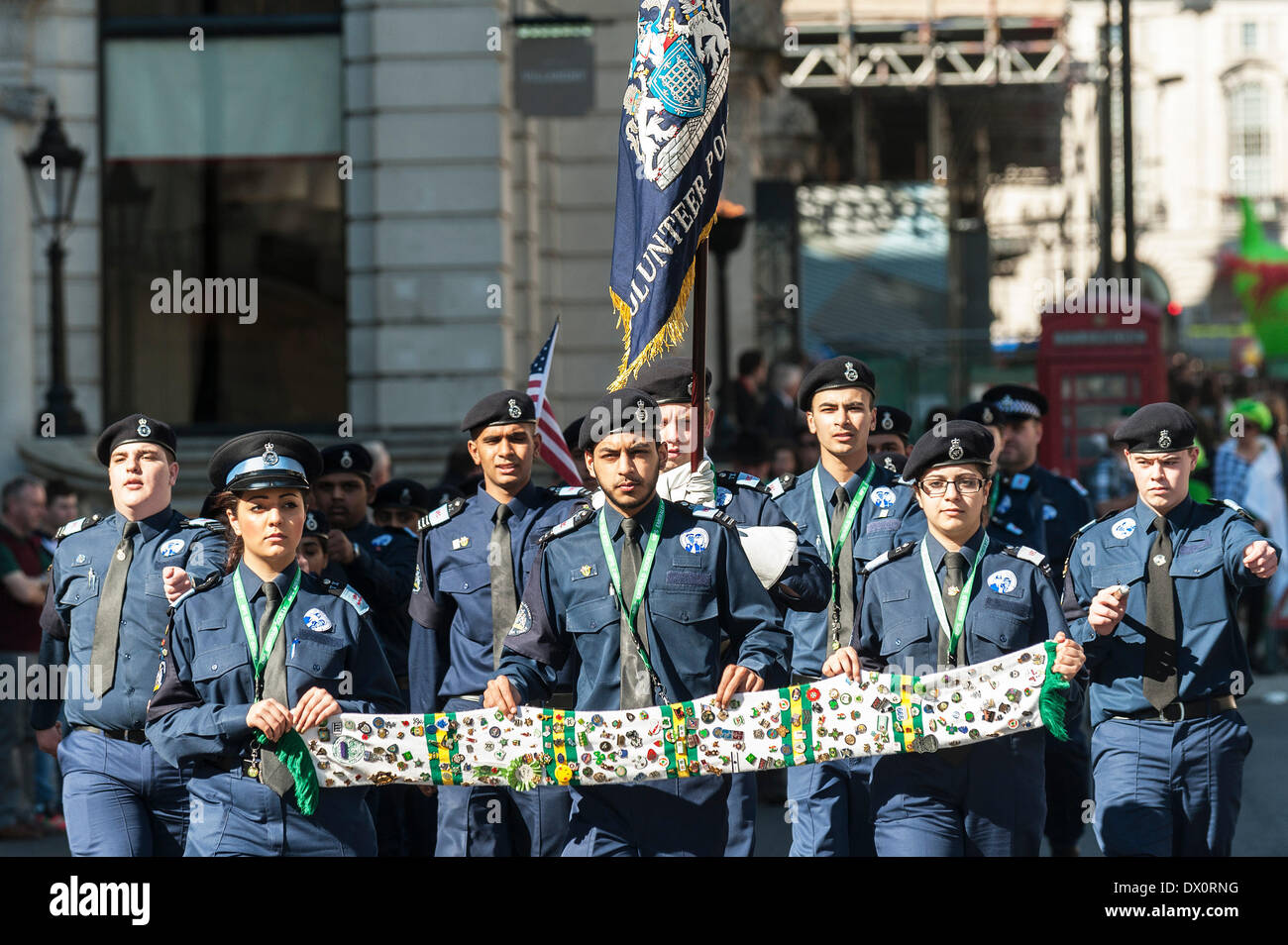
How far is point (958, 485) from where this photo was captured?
6277mm

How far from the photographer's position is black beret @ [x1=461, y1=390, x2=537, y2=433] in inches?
287

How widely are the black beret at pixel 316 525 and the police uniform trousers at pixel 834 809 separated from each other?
2133mm

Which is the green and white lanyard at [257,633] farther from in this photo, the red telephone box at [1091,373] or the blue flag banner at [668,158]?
the red telephone box at [1091,373]

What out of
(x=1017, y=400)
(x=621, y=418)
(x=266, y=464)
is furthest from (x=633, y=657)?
(x=1017, y=400)

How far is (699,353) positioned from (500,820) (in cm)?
191

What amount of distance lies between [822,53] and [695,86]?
20.7 metres

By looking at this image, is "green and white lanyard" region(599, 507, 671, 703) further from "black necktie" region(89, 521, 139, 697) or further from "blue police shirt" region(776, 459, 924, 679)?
"black necktie" region(89, 521, 139, 697)

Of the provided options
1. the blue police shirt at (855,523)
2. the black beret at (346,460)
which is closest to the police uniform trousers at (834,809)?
the blue police shirt at (855,523)

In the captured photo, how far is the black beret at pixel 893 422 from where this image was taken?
29.2ft

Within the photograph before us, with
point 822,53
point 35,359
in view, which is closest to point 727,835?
point 35,359

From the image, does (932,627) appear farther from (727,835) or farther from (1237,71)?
(1237,71)

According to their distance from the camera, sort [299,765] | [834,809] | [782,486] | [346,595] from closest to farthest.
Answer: [299,765], [346,595], [834,809], [782,486]

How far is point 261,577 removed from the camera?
19.3 feet

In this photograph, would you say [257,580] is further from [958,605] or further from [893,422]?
[893,422]
